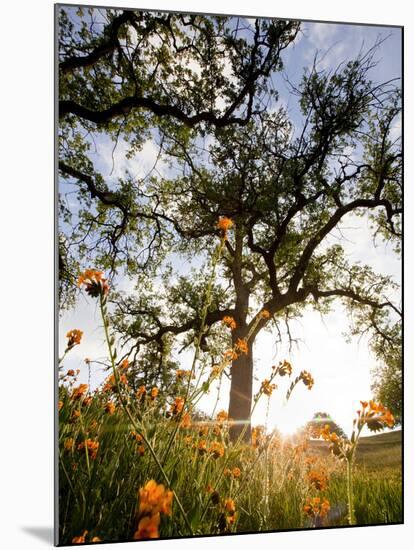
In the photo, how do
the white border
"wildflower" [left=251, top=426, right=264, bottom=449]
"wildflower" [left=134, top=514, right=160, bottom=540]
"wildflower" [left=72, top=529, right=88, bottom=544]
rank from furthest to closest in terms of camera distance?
1. "wildflower" [left=251, top=426, right=264, bottom=449]
2. the white border
3. "wildflower" [left=72, top=529, right=88, bottom=544]
4. "wildflower" [left=134, top=514, right=160, bottom=540]

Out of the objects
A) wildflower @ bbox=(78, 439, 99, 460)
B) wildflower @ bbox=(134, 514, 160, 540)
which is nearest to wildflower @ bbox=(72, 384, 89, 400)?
wildflower @ bbox=(78, 439, 99, 460)

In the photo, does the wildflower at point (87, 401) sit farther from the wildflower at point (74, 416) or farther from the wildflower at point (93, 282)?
the wildflower at point (93, 282)

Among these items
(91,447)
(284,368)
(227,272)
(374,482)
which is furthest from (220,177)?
(374,482)

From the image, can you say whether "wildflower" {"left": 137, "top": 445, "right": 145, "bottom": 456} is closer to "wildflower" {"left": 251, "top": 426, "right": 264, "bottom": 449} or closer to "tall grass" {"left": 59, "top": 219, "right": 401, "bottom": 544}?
"tall grass" {"left": 59, "top": 219, "right": 401, "bottom": 544}

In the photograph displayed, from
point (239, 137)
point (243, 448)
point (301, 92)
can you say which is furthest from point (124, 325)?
point (301, 92)

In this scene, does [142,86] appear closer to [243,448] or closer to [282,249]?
[282,249]

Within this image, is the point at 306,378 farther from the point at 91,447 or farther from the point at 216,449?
the point at 91,447

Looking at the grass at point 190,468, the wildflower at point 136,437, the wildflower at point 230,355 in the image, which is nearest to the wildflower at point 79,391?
the grass at point 190,468

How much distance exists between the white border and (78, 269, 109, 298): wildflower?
0.25 metres

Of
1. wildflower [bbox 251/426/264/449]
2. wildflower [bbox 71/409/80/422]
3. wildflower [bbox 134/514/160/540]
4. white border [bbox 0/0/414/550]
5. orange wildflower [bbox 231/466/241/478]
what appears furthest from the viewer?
wildflower [bbox 251/426/264/449]

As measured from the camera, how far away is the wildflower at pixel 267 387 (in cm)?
461

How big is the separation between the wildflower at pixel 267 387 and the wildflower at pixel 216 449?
1.45 ft

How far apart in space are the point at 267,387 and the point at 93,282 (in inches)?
52.4

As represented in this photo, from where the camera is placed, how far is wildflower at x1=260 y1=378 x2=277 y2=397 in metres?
4.61
